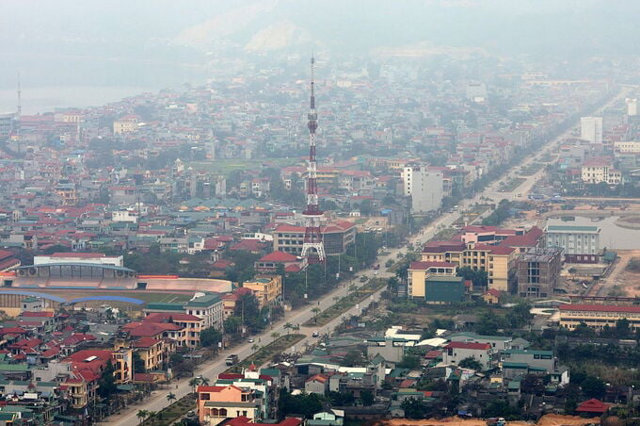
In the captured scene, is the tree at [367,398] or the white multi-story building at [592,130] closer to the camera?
the tree at [367,398]

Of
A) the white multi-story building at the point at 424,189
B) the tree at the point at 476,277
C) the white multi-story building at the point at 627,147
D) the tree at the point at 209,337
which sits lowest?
the tree at the point at 209,337

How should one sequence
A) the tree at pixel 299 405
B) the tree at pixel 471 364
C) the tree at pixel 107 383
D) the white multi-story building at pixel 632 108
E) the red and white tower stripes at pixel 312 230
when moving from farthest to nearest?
the white multi-story building at pixel 632 108 < the red and white tower stripes at pixel 312 230 < the tree at pixel 471 364 < the tree at pixel 107 383 < the tree at pixel 299 405

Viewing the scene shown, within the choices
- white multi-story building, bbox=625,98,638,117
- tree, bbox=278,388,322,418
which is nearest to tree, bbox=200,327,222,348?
tree, bbox=278,388,322,418

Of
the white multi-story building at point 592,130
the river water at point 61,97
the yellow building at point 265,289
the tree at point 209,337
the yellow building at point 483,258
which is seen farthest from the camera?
the river water at point 61,97

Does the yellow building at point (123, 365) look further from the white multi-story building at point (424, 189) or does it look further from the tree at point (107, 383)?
the white multi-story building at point (424, 189)

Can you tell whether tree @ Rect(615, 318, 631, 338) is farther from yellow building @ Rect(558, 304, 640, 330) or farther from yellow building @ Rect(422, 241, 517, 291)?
yellow building @ Rect(422, 241, 517, 291)

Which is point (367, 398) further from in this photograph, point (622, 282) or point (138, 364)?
point (622, 282)


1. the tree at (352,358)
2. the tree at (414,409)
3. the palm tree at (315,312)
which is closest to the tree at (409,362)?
the tree at (352,358)
